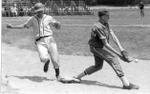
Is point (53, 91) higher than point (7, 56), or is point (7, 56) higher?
point (53, 91)

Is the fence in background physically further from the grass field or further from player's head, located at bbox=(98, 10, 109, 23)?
player's head, located at bbox=(98, 10, 109, 23)

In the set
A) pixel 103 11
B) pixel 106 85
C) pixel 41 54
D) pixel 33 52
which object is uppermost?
pixel 103 11

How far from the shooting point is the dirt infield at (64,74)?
8.97m

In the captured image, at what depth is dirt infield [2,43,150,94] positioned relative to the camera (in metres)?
8.97

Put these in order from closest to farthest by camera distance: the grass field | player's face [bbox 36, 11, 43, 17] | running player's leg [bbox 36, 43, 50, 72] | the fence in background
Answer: running player's leg [bbox 36, 43, 50, 72] < player's face [bbox 36, 11, 43, 17] < the grass field < the fence in background

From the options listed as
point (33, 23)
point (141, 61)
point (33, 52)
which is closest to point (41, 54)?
point (33, 23)

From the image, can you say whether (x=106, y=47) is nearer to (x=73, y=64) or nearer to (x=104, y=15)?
(x=104, y=15)

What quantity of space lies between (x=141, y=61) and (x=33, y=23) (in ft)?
15.8

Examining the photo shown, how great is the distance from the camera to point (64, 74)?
11305 millimetres

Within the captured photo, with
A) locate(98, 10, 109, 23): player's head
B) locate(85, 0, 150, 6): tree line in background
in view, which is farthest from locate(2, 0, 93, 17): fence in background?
locate(98, 10, 109, 23): player's head

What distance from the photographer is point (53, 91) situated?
8844 millimetres

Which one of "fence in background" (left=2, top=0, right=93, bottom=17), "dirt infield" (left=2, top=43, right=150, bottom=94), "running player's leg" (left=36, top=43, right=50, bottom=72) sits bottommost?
"fence in background" (left=2, top=0, right=93, bottom=17)

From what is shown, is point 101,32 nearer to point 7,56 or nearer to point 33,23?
point 33,23

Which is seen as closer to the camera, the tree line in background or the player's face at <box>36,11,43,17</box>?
the player's face at <box>36,11,43,17</box>
